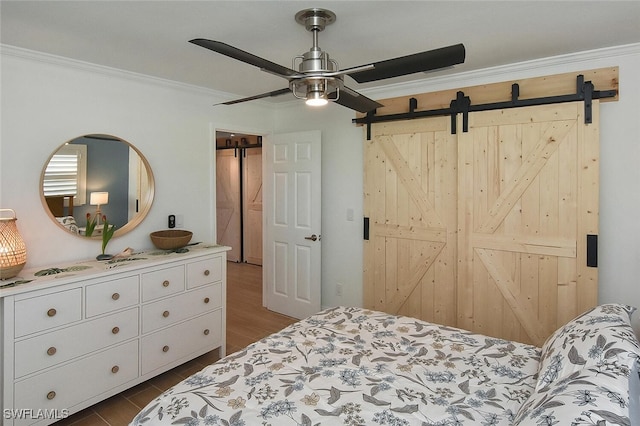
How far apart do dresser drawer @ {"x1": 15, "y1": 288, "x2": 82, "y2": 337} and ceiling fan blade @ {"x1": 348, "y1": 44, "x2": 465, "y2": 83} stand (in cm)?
229

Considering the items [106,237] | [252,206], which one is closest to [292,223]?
[106,237]

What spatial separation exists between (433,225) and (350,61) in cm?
161

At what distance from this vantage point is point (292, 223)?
14.1 ft

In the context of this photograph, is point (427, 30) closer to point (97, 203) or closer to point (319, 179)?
point (319, 179)

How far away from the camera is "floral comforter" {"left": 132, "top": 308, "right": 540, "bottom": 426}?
1420mm

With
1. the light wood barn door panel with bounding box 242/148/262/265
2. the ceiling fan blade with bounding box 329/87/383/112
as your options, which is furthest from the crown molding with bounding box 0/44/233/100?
the light wood barn door panel with bounding box 242/148/262/265

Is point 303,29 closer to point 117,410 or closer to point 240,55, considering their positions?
point 240,55

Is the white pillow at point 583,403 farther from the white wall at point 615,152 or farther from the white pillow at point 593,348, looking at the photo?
the white wall at point 615,152

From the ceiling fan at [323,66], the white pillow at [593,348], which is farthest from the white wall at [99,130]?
the white pillow at [593,348]

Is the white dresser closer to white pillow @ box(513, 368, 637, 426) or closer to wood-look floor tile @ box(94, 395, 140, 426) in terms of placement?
wood-look floor tile @ box(94, 395, 140, 426)

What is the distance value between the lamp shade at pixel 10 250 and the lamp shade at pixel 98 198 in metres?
0.65

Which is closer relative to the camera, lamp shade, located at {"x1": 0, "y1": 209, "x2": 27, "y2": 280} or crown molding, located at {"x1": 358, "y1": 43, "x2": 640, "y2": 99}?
lamp shade, located at {"x1": 0, "y1": 209, "x2": 27, "y2": 280}

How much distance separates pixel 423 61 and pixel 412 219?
6.86ft

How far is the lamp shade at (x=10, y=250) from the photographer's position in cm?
229
